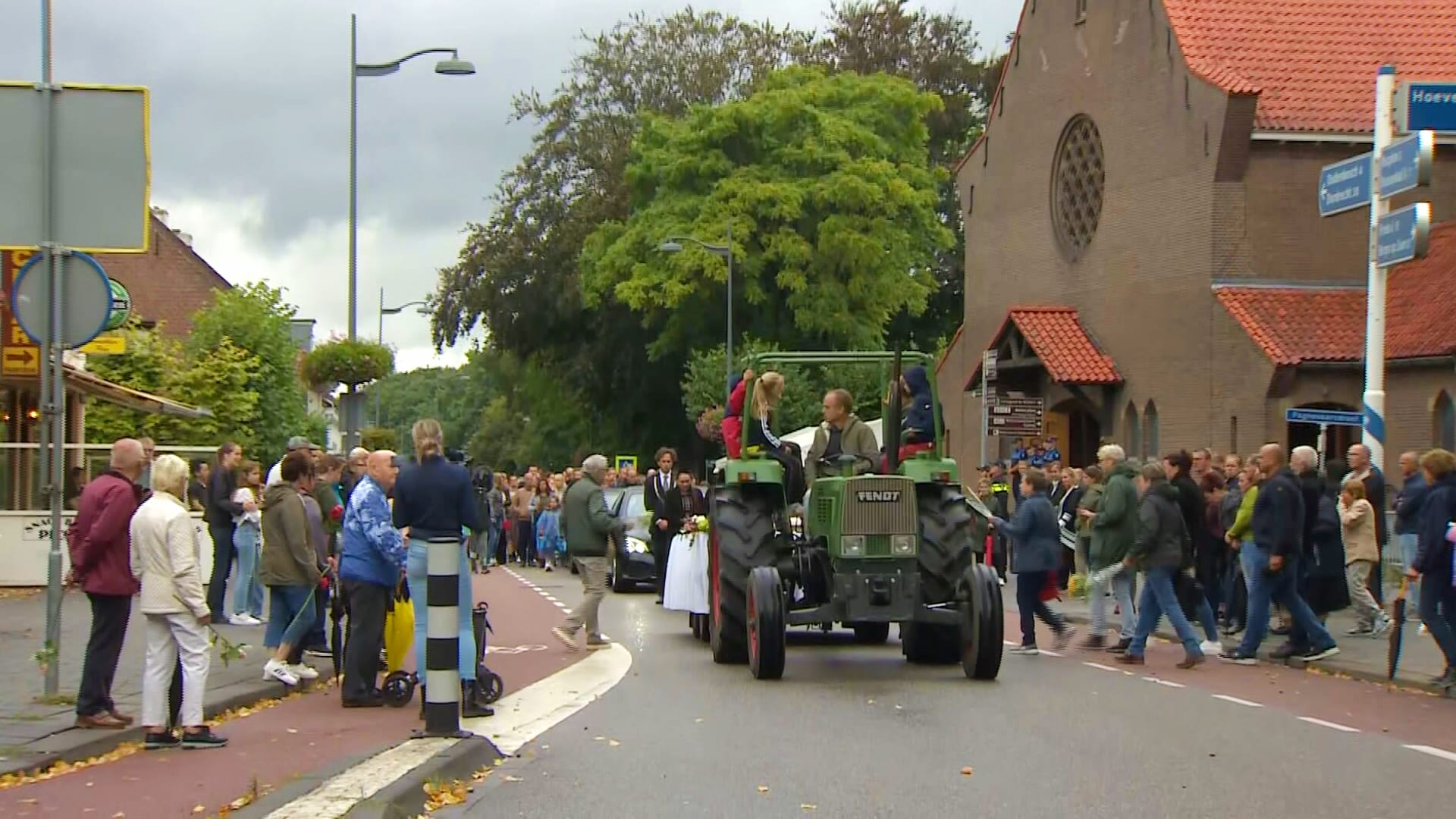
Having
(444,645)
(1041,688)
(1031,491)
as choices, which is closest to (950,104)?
(1031,491)

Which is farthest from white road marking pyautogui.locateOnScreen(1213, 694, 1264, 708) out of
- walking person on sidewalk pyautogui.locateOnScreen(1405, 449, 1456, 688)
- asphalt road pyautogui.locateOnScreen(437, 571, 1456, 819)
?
walking person on sidewalk pyautogui.locateOnScreen(1405, 449, 1456, 688)

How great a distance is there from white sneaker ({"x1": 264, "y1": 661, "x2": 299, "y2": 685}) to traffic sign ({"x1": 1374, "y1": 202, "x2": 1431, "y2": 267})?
1138cm

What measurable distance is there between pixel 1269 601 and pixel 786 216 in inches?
1360

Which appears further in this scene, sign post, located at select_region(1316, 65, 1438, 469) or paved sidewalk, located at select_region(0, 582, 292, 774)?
sign post, located at select_region(1316, 65, 1438, 469)

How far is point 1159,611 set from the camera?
1583 cm

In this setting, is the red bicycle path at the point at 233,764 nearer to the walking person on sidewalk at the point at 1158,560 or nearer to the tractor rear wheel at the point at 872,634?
the tractor rear wheel at the point at 872,634

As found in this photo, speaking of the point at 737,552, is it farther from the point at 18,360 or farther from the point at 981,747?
the point at 18,360

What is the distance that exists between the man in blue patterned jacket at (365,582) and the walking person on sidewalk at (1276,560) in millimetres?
7702

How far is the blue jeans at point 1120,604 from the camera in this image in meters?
16.8

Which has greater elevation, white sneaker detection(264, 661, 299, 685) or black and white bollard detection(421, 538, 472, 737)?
black and white bollard detection(421, 538, 472, 737)

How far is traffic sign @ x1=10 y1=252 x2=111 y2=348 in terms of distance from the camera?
452 inches

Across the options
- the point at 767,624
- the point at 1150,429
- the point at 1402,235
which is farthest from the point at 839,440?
the point at 1150,429

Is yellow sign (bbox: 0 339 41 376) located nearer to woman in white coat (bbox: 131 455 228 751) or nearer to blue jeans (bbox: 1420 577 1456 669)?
woman in white coat (bbox: 131 455 228 751)

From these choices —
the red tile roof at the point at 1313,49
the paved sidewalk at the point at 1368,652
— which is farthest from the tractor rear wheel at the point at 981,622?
the red tile roof at the point at 1313,49
